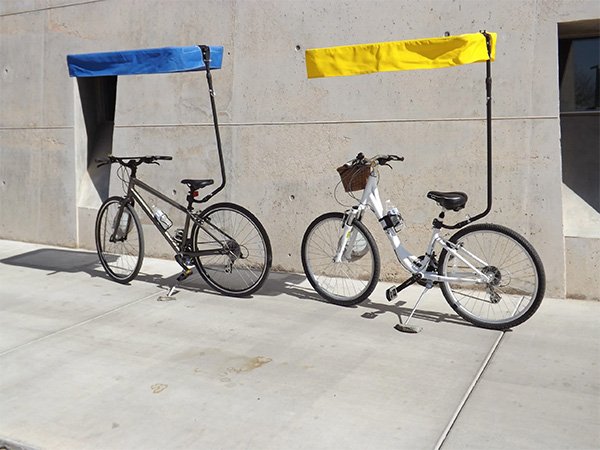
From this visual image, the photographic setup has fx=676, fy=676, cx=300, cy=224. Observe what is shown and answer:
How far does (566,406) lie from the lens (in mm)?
3441

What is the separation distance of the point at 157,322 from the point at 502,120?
10.3 feet

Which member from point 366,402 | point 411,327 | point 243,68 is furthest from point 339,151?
point 366,402

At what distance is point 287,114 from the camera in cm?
631

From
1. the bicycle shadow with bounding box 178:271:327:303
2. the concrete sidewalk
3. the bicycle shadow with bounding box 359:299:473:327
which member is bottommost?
the concrete sidewalk

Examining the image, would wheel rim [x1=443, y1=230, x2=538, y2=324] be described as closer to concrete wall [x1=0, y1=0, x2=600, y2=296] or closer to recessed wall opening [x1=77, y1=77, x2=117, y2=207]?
concrete wall [x1=0, y1=0, x2=600, y2=296]

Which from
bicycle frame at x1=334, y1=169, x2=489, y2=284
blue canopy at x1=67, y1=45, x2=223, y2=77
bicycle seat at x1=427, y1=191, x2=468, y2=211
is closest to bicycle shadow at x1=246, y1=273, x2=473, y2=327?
bicycle frame at x1=334, y1=169, x2=489, y2=284

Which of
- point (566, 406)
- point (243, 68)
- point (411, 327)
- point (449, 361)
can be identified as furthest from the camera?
point (243, 68)

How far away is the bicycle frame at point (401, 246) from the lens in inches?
183

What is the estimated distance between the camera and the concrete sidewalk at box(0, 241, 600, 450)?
10.5ft

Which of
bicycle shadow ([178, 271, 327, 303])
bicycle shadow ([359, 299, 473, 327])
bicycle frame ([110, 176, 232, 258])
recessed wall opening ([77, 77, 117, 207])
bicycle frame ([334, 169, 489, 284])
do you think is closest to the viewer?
bicycle frame ([334, 169, 489, 284])

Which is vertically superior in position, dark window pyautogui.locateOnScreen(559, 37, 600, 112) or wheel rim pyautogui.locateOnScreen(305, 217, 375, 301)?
dark window pyautogui.locateOnScreen(559, 37, 600, 112)

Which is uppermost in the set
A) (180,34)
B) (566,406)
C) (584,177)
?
(180,34)

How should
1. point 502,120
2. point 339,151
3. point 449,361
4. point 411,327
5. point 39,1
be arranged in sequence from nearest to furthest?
point 449,361, point 411,327, point 502,120, point 339,151, point 39,1

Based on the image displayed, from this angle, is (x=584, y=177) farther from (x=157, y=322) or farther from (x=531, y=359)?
(x=157, y=322)
